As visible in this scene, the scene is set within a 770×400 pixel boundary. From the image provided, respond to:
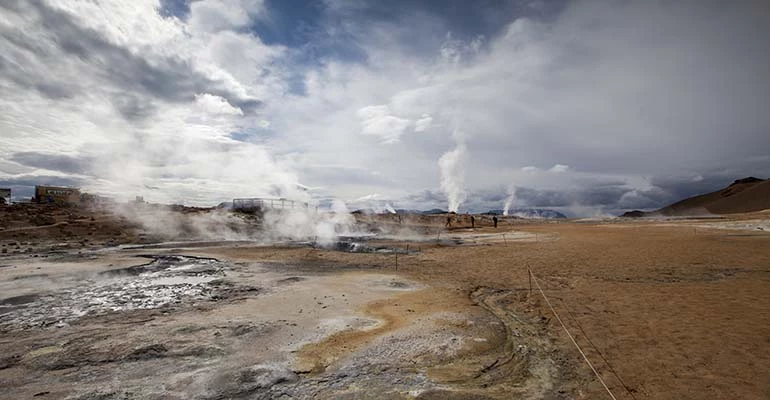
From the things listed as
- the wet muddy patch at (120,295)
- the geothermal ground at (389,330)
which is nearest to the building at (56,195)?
the geothermal ground at (389,330)

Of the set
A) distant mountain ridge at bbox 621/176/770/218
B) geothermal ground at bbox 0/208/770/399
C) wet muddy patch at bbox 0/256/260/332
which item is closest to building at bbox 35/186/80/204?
geothermal ground at bbox 0/208/770/399

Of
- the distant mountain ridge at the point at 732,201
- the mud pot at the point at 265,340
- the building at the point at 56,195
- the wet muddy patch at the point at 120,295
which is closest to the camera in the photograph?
the mud pot at the point at 265,340

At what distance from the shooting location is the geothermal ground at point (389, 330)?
18.3ft

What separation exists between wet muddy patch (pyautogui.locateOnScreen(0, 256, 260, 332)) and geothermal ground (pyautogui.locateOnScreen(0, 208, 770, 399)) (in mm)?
79

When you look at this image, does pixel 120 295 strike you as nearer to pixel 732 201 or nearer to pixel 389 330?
Answer: pixel 389 330

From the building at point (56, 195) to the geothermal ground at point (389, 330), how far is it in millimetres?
45749

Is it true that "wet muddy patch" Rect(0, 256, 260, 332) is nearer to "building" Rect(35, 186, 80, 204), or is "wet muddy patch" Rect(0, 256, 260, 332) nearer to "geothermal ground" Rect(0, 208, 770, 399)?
"geothermal ground" Rect(0, 208, 770, 399)

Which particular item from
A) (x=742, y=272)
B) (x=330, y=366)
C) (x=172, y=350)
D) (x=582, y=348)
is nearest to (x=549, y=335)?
(x=582, y=348)

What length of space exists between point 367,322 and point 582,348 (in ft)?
15.1

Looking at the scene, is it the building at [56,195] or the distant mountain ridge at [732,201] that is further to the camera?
the distant mountain ridge at [732,201]

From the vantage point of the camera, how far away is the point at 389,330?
8.05 meters

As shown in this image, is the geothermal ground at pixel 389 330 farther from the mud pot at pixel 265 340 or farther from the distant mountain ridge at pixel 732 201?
the distant mountain ridge at pixel 732 201

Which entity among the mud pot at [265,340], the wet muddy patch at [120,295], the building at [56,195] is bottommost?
the mud pot at [265,340]

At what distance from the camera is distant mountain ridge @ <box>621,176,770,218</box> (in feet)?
271
